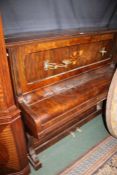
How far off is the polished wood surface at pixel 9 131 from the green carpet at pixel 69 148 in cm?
28

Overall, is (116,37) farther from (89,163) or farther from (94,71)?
(89,163)

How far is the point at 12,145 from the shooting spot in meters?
1.16

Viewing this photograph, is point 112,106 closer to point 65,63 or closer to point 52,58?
point 65,63

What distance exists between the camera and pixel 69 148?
1720 mm

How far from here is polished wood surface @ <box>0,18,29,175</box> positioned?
941 millimetres

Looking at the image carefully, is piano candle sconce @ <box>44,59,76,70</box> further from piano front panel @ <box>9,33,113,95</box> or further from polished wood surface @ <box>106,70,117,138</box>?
polished wood surface @ <box>106,70,117,138</box>

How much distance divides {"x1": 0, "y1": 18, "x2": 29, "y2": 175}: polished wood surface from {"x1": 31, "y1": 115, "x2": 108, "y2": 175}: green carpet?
0.91 ft

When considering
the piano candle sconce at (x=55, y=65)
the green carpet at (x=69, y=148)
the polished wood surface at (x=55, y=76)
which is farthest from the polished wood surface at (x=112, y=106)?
the piano candle sconce at (x=55, y=65)

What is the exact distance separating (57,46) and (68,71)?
0.29 meters

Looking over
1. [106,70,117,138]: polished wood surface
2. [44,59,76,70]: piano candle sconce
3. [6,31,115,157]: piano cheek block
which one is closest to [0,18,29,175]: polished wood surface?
[6,31,115,157]: piano cheek block

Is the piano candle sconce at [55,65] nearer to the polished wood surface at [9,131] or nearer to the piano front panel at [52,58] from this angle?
the piano front panel at [52,58]

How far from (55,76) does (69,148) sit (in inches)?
34.8

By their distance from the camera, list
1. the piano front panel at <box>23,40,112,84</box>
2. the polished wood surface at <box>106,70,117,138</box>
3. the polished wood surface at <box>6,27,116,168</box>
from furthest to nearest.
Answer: the polished wood surface at <box>106,70,117,138</box> → the piano front panel at <box>23,40,112,84</box> → the polished wood surface at <box>6,27,116,168</box>

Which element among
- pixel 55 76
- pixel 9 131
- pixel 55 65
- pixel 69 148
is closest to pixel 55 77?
pixel 55 76
